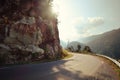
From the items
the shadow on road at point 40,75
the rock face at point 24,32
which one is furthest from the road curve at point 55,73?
the rock face at point 24,32

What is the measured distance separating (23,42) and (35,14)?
23.2 feet

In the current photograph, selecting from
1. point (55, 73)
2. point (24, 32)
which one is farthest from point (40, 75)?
point (24, 32)

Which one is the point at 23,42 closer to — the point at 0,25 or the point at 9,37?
the point at 9,37

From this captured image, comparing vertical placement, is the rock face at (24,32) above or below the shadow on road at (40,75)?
above

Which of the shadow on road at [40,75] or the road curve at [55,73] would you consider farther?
the road curve at [55,73]

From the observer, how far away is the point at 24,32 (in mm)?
26797

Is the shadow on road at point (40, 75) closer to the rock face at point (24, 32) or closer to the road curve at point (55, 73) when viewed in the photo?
the road curve at point (55, 73)

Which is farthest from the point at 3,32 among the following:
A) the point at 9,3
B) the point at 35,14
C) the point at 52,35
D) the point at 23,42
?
the point at 52,35

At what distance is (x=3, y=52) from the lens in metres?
22.1

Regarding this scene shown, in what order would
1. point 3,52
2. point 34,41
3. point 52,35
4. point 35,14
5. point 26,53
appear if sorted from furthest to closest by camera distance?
point 52,35 → point 35,14 → point 34,41 → point 26,53 → point 3,52

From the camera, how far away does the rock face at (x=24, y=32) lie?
23792mm

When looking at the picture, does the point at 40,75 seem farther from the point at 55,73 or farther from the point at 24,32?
the point at 24,32

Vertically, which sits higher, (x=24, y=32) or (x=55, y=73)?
(x=24, y=32)

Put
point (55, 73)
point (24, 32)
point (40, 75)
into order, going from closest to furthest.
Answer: point (40, 75)
point (55, 73)
point (24, 32)
